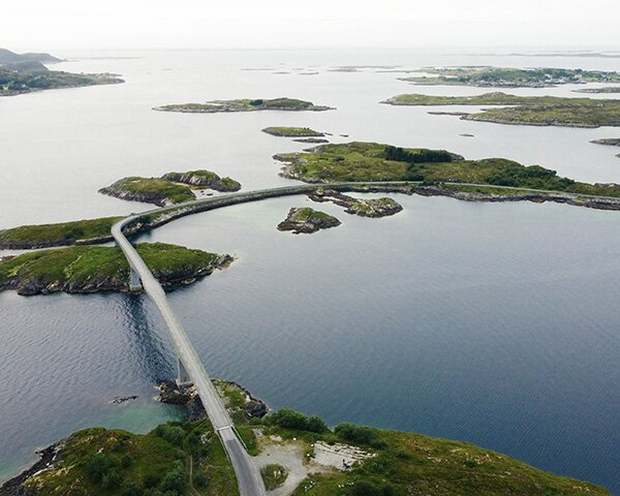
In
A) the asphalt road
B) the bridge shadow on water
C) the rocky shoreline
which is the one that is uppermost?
the asphalt road

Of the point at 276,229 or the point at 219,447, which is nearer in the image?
the point at 219,447

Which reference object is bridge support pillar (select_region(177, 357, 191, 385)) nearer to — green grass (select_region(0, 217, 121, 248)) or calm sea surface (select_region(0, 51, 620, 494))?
calm sea surface (select_region(0, 51, 620, 494))

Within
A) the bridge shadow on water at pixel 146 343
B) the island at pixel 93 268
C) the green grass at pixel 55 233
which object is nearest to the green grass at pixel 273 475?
the bridge shadow on water at pixel 146 343

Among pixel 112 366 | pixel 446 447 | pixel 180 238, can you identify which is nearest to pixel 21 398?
pixel 112 366

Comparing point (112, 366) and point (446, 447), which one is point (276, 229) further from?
point (446, 447)

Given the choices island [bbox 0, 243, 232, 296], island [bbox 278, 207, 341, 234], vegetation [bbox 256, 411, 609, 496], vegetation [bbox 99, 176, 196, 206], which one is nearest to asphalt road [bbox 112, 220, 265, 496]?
vegetation [bbox 256, 411, 609, 496]

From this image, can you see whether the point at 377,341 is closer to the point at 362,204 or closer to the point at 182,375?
the point at 182,375

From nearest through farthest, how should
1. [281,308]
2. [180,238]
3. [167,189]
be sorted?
[281,308] < [180,238] < [167,189]
